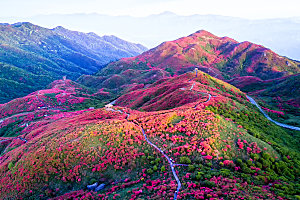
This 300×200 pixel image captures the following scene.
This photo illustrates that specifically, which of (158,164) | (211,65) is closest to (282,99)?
(158,164)

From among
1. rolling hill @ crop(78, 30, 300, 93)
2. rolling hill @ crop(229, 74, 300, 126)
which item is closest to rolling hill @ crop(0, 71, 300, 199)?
rolling hill @ crop(229, 74, 300, 126)

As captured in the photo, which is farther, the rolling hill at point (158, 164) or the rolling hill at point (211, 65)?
the rolling hill at point (211, 65)

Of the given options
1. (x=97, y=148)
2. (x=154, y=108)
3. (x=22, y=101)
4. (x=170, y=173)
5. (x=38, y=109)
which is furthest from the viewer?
(x=22, y=101)

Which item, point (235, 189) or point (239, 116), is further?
point (239, 116)

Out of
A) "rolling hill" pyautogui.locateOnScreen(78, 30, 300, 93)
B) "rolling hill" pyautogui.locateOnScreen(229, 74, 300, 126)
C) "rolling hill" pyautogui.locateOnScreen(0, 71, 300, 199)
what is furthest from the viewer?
"rolling hill" pyautogui.locateOnScreen(78, 30, 300, 93)

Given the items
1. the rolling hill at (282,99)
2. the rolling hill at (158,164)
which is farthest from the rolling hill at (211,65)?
the rolling hill at (158,164)

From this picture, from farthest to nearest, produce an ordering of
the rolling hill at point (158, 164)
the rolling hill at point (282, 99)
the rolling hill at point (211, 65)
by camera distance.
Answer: the rolling hill at point (211, 65)
the rolling hill at point (282, 99)
the rolling hill at point (158, 164)

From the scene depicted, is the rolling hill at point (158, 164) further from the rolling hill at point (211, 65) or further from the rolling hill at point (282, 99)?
the rolling hill at point (211, 65)

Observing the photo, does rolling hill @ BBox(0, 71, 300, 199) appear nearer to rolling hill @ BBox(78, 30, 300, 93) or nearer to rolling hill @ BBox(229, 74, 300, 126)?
rolling hill @ BBox(229, 74, 300, 126)

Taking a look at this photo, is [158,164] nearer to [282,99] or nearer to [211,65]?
[282,99]

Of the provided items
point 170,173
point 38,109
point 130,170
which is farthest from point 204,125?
point 38,109

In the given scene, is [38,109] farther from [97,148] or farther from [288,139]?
[288,139]
